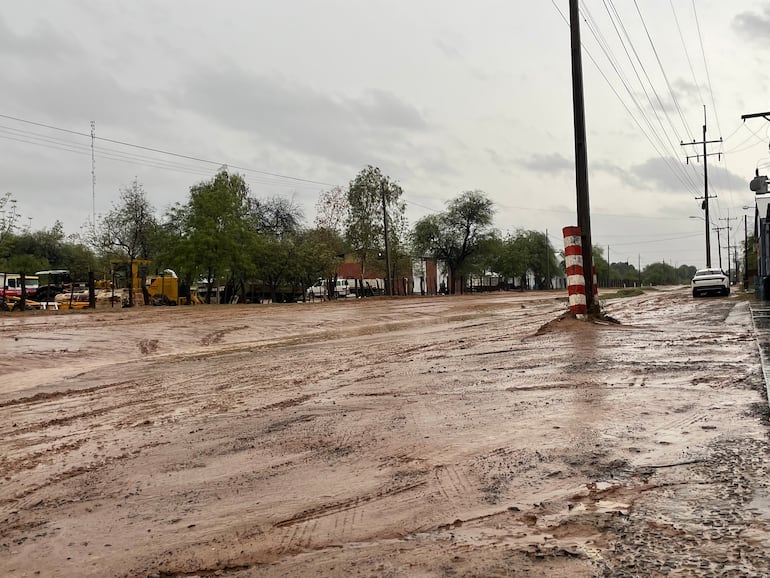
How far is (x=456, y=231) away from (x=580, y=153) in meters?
67.4

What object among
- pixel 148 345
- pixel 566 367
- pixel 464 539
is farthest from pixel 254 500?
pixel 148 345

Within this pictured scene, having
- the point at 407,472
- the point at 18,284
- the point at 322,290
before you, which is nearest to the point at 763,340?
the point at 407,472

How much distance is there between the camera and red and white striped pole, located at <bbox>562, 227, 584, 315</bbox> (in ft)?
42.3

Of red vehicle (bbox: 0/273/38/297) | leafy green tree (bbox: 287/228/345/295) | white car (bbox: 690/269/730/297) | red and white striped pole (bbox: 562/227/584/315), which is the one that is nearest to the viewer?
red and white striped pole (bbox: 562/227/584/315)

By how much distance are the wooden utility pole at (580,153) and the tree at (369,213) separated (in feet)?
166

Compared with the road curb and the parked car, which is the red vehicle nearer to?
the parked car

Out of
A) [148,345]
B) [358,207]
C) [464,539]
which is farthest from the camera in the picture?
[358,207]

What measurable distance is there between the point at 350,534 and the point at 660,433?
6.51ft

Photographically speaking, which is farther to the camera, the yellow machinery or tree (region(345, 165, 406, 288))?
tree (region(345, 165, 406, 288))

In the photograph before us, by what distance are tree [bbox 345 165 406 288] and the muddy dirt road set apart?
5900 cm

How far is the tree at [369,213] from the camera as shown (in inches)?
2603

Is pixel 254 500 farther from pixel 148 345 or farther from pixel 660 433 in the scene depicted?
pixel 148 345

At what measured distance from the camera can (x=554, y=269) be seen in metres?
110

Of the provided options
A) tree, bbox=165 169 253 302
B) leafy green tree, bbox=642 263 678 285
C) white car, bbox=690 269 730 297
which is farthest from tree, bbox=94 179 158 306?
leafy green tree, bbox=642 263 678 285
